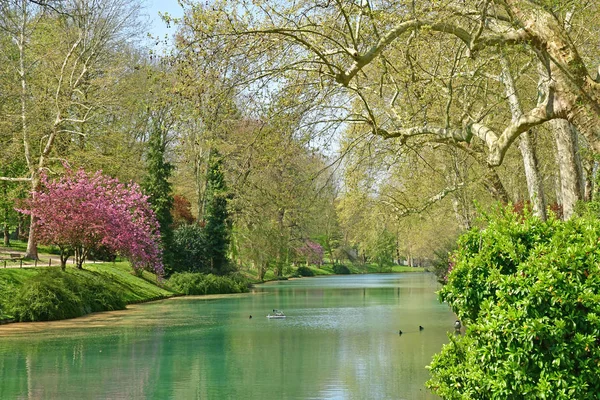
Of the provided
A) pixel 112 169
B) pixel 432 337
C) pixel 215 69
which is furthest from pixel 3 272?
pixel 215 69

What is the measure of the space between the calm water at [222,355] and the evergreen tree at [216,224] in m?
15.6

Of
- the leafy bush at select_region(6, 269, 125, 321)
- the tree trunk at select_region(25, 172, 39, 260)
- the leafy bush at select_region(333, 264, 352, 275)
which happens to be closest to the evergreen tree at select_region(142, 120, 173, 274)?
the tree trunk at select_region(25, 172, 39, 260)

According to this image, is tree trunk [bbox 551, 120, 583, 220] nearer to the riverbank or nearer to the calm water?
the calm water

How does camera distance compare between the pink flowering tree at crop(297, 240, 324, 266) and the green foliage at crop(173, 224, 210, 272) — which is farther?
the pink flowering tree at crop(297, 240, 324, 266)

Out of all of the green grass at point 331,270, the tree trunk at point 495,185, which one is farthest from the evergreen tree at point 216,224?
the tree trunk at point 495,185

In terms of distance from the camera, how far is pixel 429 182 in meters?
29.4

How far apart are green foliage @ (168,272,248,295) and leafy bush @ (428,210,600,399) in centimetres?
3267

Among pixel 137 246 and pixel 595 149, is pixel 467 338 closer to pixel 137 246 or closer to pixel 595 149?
pixel 595 149

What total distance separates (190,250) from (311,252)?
27.7m

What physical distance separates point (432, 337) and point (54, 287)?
40.8ft

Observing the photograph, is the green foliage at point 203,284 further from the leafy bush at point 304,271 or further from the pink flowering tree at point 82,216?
the leafy bush at point 304,271

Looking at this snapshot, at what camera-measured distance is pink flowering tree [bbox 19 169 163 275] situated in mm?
30000

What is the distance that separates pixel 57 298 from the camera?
81.6ft

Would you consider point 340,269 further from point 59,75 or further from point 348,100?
point 348,100
